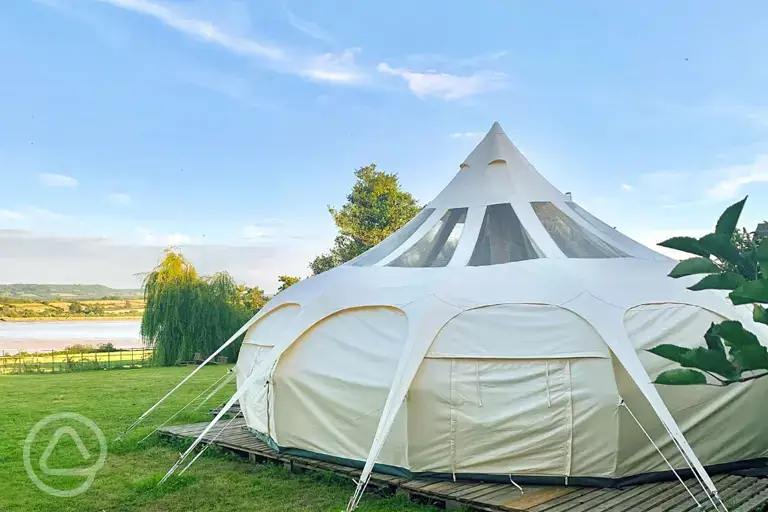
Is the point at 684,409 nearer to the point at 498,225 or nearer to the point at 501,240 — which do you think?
the point at 501,240

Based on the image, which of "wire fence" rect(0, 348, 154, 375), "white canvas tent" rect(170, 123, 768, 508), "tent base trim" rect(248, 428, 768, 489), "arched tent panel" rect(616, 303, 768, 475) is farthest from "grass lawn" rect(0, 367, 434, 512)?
"wire fence" rect(0, 348, 154, 375)

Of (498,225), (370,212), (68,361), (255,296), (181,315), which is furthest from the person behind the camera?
(255,296)

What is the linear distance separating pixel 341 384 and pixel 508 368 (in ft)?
5.14

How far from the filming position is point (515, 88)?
31.6 ft

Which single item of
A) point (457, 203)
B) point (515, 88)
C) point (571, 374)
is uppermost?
point (515, 88)

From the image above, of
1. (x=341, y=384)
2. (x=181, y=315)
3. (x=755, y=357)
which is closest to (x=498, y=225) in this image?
(x=341, y=384)

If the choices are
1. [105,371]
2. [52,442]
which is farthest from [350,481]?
[105,371]

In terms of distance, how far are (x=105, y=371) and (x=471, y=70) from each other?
48.7 feet

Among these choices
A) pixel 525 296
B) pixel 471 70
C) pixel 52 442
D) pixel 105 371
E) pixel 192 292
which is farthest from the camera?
pixel 192 292

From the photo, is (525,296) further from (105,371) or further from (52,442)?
(105,371)

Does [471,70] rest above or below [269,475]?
above

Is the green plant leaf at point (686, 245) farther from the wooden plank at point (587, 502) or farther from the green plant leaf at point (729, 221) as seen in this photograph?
the wooden plank at point (587, 502)

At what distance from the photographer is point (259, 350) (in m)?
7.34

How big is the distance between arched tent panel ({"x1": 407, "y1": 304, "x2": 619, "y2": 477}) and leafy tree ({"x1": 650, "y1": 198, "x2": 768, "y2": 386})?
3681 millimetres
